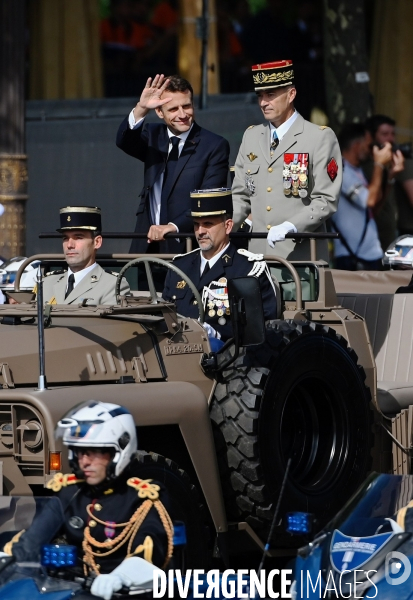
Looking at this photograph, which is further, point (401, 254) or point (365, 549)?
point (401, 254)

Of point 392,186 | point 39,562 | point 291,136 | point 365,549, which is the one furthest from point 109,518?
point 392,186

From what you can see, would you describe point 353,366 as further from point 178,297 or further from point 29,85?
point 29,85

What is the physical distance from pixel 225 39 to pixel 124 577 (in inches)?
516

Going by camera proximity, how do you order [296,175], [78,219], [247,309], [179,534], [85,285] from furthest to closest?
[296,175] < [78,219] < [85,285] < [247,309] < [179,534]

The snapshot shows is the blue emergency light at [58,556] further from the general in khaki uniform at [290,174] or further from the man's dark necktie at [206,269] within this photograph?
the general in khaki uniform at [290,174]

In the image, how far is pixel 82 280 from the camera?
8133mm

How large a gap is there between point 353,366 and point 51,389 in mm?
1957

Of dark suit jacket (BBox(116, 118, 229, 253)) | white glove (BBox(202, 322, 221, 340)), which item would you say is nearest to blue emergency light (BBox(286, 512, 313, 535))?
white glove (BBox(202, 322, 221, 340))

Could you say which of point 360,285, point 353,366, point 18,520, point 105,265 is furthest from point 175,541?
point 360,285

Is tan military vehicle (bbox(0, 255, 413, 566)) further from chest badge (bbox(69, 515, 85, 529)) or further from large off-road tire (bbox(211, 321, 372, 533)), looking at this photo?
chest badge (bbox(69, 515, 85, 529))

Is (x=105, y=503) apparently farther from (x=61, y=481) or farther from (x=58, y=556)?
(x=58, y=556)

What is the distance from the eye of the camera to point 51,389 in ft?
21.5

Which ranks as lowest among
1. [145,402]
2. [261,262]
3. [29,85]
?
[145,402]

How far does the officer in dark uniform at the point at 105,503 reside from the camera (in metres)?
5.49
